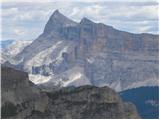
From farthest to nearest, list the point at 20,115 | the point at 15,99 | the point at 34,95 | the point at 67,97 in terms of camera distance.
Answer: the point at 67,97 → the point at 34,95 → the point at 15,99 → the point at 20,115

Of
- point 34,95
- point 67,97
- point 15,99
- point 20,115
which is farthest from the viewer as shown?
point 67,97

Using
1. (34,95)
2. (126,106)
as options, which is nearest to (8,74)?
(34,95)

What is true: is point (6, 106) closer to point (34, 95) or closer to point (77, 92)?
point (34, 95)

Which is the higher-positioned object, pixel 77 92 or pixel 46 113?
pixel 77 92

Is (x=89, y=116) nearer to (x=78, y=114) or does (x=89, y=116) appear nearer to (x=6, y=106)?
(x=78, y=114)

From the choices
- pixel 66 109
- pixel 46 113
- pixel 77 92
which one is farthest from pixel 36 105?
pixel 77 92

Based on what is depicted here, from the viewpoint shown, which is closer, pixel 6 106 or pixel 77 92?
pixel 6 106
